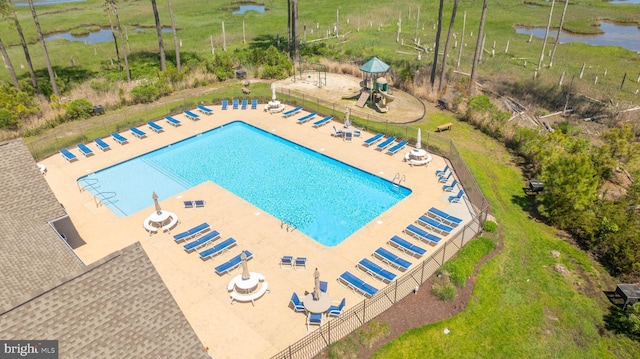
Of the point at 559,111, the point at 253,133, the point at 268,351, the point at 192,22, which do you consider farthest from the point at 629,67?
the point at 192,22

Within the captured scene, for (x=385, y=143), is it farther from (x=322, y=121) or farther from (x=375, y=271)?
(x=375, y=271)

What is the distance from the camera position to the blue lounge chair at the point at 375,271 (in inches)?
752

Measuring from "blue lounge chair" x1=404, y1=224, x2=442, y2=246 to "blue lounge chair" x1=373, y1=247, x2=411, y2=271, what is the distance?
2283 mm

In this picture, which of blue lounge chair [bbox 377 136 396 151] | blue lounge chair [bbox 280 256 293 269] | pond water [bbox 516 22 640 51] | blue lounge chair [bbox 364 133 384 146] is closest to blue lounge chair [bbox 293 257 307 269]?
blue lounge chair [bbox 280 256 293 269]

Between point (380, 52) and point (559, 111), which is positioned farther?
point (380, 52)

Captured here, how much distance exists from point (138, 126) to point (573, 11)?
8413cm

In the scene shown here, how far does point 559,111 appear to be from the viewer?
36406 mm

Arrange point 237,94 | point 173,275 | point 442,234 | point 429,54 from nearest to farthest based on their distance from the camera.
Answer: point 173,275
point 442,234
point 237,94
point 429,54

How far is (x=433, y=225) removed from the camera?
22.5 m

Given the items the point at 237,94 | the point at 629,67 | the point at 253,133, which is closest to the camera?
the point at 253,133

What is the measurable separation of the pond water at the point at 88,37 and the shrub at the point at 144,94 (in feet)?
111

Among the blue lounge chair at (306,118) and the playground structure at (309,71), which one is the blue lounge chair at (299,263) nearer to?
the blue lounge chair at (306,118)

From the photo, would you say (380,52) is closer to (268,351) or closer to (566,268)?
(566,268)

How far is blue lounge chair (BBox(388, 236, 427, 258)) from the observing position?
67.8 feet
